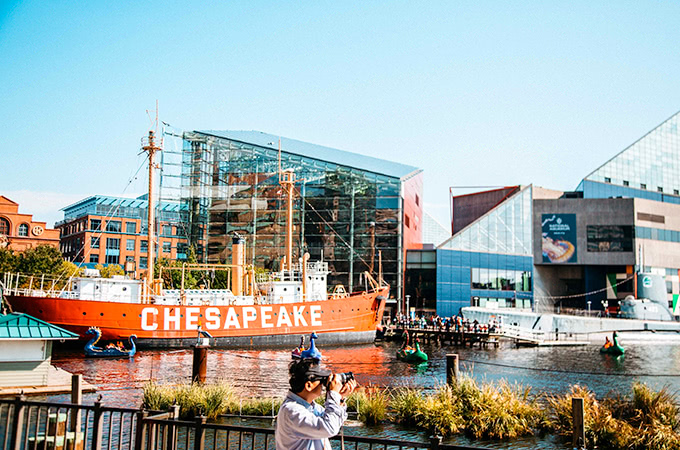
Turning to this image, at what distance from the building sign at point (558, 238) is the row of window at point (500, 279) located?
438 centimetres

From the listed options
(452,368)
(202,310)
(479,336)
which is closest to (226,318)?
(202,310)

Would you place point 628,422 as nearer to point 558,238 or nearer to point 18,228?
point 558,238

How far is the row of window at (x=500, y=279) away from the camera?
72812mm

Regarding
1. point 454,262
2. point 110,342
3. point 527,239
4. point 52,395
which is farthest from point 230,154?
point 52,395

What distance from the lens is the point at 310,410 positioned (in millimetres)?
5457

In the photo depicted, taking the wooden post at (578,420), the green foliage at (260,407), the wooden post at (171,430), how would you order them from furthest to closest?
1. the green foliage at (260,407)
2. the wooden post at (578,420)
3. the wooden post at (171,430)

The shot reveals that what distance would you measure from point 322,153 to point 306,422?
217 feet

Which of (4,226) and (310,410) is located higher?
(4,226)

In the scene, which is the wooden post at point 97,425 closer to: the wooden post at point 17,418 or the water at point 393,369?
the wooden post at point 17,418

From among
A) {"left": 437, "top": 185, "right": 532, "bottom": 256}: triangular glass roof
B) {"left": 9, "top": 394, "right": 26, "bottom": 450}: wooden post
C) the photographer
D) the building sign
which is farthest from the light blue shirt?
the building sign

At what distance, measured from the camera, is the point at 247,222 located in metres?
69.2

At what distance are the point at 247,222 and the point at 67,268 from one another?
1934 cm

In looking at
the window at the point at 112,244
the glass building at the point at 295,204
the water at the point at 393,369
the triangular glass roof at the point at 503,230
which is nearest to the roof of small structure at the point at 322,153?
Answer: the glass building at the point at 295,204

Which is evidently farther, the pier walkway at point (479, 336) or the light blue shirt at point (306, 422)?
the pier walkway at point (479, 336)
